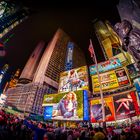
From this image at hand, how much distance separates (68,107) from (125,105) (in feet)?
45.5

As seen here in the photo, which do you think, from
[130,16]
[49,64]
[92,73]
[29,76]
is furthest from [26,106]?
[130,16]

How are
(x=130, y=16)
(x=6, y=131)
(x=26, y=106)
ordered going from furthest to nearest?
(x=26, y=106), (x=130, y=16), (x=6, y=131)

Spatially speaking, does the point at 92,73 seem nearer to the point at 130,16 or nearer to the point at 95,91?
the point at 95,91

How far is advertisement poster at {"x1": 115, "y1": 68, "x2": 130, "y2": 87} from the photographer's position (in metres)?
35.5

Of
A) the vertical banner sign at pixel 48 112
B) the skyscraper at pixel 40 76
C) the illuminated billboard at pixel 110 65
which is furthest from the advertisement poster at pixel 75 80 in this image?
the skyscraper at pixel 40 76

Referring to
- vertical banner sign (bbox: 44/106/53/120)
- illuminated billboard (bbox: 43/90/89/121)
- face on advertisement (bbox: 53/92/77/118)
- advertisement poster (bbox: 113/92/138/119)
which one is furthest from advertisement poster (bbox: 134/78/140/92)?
vertical banner sign (bbox: 44/106/53/120)

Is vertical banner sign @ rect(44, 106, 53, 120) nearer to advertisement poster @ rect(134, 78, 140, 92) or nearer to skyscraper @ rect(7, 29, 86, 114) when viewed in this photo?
advertisement poster @ rect(134, 78, 140, 92)

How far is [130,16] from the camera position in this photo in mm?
19469

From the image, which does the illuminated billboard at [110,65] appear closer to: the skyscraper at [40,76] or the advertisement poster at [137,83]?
the advertisement poster at [137,83]

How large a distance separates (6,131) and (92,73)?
118 feet

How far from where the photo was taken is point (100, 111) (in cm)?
3491

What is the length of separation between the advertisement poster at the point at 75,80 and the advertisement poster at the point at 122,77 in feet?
29.5

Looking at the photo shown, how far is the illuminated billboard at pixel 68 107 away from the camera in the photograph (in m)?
33.2

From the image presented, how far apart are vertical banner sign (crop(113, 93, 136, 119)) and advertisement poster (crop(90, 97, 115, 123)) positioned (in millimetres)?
1177
